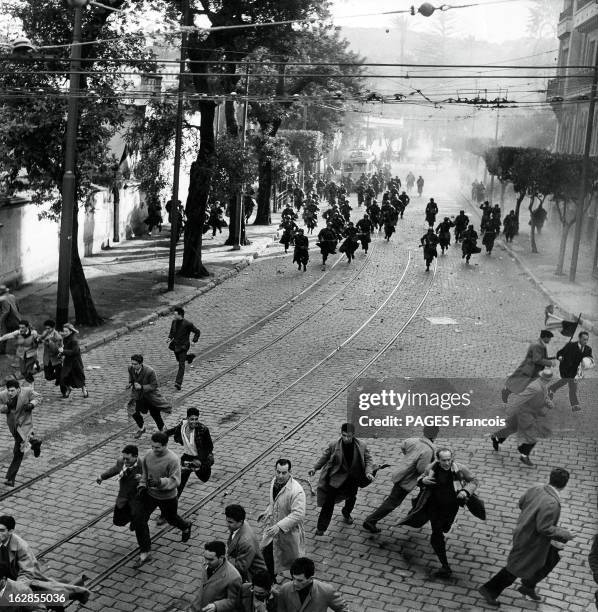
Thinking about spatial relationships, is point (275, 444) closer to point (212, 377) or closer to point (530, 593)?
point (212, 377)

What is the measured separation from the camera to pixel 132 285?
2511 cm

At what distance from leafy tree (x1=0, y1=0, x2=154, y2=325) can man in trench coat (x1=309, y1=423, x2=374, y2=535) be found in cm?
1134

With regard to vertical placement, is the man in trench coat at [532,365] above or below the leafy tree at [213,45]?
below

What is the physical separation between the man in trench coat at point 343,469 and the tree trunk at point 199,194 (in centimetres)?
1735

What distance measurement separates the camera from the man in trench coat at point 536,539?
806 cm

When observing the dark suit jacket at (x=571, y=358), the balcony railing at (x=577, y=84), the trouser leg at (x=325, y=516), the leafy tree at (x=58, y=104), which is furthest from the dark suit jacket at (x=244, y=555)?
the balcony railing at (x=577, y=84)

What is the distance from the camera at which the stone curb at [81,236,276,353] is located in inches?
748

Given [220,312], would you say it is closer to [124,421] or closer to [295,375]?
[295,375]

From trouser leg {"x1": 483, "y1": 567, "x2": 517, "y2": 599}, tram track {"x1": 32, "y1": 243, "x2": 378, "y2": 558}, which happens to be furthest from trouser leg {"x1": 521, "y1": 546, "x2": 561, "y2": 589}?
tram track {"x1": 32, "y1": 243, "x2": 378, "y2": 558}

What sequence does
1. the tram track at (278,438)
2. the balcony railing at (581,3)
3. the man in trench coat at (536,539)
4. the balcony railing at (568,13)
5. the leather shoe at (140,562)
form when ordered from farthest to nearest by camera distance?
1. the balcony railing at (568,13)
2. the balcony railing at (581,3)
3. the tram track at (278,438)
4. the leather shoe at (140,562)
5. the man in trench coat at (536,539)

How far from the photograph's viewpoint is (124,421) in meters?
13.7

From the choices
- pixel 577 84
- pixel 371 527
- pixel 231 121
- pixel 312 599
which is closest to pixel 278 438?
pixel 371 527

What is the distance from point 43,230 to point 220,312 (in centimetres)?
669

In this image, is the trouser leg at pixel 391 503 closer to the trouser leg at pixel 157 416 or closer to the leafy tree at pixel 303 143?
the trouser leg at pixel 157 416
